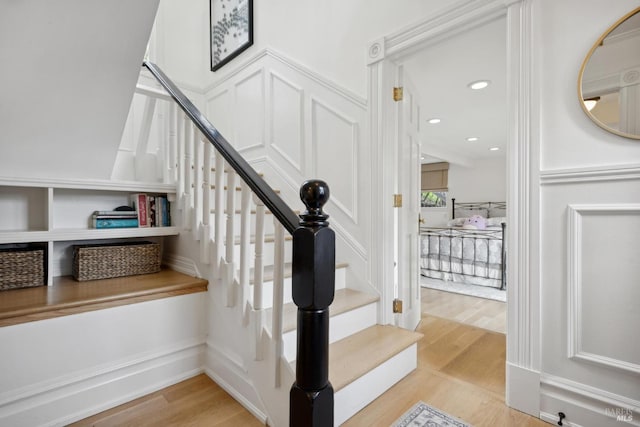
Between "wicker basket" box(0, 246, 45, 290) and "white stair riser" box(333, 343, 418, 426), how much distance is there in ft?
5.54

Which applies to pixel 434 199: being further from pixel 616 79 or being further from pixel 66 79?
pixel 66 79

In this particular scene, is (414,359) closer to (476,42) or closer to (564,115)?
(564,115)

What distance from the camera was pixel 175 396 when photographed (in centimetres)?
154

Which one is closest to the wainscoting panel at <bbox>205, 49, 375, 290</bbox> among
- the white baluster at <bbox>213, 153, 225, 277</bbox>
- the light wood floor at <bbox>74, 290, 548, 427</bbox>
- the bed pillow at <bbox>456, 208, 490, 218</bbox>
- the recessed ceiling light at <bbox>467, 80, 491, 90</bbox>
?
the light wood floor at <bbox>74, 290, 548, 427</bbox>

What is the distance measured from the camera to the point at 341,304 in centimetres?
182

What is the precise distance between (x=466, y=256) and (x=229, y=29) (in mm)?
3910

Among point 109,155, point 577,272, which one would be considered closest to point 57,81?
point 109,155

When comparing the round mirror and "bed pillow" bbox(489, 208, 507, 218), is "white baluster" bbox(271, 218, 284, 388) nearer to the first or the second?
the round mirror

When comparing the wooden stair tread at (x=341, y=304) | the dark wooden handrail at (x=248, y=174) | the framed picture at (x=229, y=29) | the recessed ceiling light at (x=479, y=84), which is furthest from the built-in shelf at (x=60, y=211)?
the recessed ceiling light at (x=479, y=84)

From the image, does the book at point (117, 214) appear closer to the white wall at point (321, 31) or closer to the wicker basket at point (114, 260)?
the wicker basket at point (114, 260)

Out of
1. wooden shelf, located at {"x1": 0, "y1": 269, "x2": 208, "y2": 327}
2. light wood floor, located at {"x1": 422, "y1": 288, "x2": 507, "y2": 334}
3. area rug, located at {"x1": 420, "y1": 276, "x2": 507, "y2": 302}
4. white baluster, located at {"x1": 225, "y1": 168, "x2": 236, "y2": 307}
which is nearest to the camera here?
wooden shelf, located at {"x1": 0, "y1": 269, "x2": 208, "y2": 327}

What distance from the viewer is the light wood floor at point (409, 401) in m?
1.38

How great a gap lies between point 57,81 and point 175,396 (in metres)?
1.60

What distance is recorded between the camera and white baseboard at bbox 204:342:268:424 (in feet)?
4.66
